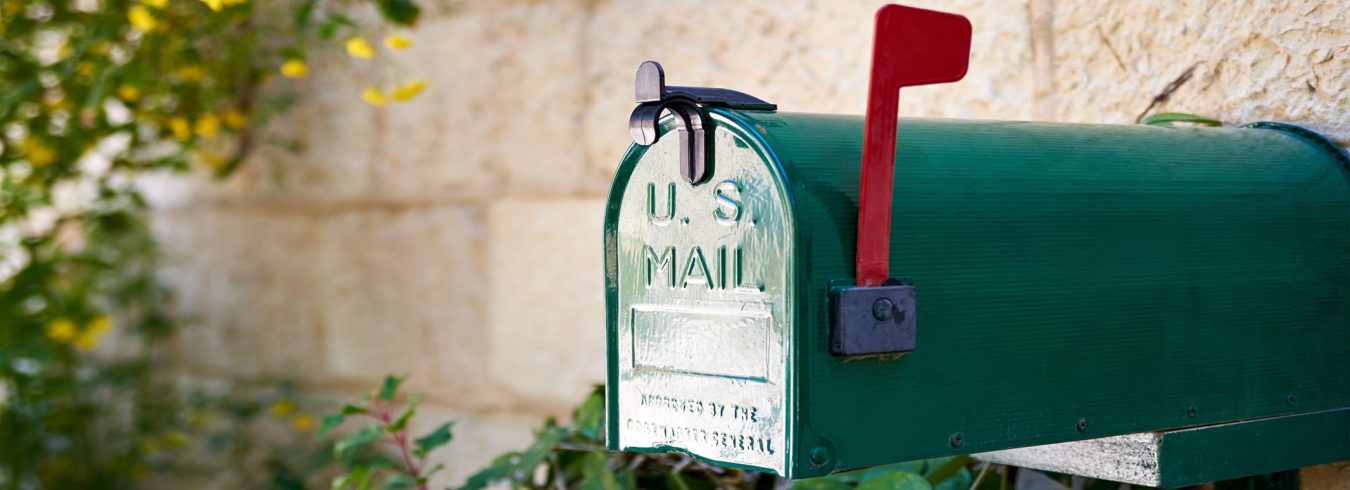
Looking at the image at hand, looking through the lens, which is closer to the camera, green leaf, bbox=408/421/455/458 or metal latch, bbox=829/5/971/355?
metal latch, bbox=829/5/971/355

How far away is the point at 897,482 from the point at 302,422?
1.54m

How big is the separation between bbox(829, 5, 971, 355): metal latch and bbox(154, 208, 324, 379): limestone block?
173cm

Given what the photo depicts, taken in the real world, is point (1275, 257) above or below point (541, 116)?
below

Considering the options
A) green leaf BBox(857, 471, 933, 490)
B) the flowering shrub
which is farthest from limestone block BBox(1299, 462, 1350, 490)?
the flowering shrub

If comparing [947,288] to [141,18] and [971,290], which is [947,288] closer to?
[971,290]

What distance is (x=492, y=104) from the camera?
6.22ft

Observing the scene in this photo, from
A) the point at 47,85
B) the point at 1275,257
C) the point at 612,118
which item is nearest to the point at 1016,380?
the point at 1275,257

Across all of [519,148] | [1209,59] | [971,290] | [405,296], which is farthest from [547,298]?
[971,290]

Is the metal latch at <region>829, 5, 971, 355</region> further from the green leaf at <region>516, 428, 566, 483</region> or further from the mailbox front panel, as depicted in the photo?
the green leaf at <region>516, 428, 566, 483</region>

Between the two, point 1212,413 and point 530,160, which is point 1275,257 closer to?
point 1212,413

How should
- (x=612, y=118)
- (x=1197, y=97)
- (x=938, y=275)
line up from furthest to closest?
1. (x=612, y=118)
2. (x=1197, y=97)
3. (x=938, y=275)

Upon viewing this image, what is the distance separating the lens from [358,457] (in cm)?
215

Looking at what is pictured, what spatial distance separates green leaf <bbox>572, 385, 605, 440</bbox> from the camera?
1230 millimetres

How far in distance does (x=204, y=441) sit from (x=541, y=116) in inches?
47.8
